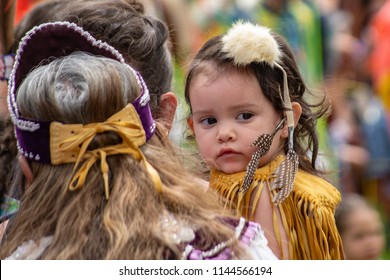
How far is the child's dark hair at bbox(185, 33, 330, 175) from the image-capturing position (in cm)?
310

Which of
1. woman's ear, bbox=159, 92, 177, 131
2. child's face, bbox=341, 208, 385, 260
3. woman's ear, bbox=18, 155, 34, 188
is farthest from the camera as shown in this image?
child's face, bbox=341, 208, 385, 260

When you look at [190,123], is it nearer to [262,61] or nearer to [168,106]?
[168,106]

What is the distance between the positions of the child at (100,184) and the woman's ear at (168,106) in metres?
0.69

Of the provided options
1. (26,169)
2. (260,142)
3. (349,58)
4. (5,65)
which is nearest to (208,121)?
(260,142)

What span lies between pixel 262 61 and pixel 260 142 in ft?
0.83

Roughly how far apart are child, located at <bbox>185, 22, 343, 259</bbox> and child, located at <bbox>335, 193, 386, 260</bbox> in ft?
5.60

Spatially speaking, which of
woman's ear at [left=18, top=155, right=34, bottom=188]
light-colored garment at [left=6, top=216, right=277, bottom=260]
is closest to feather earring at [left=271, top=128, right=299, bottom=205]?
light-colored garment at [left=6, top=216, right=277, bottom=260]

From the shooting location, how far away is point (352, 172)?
6461 millimetres

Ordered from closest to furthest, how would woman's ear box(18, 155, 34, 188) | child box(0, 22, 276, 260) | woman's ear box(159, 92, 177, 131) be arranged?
child box(0, 22, 276, 260) < woman's ear box(18, 155, 34, 188) < woman's ear box(159, 92, 177, 131)

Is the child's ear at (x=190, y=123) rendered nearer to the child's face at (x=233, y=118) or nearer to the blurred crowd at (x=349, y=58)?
the child's face at (x=233, y=118)

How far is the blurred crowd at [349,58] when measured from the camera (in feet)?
19.8

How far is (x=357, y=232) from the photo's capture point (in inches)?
193

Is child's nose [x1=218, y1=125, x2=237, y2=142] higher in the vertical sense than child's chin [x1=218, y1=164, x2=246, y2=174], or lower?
higher

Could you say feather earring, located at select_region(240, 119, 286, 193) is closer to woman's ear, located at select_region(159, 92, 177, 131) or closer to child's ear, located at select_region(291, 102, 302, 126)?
child's ear, located at select_region(291, 102, 302, 126)
